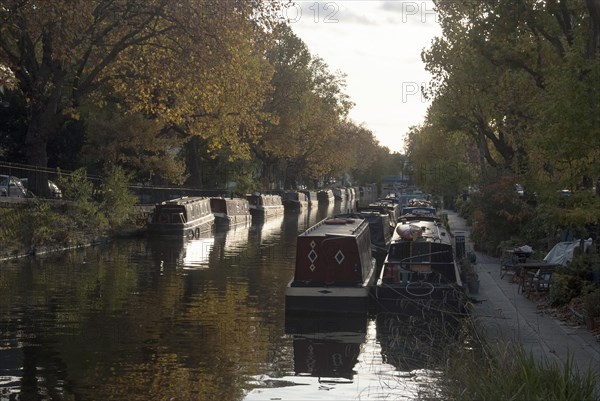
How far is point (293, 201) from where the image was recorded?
332 ft

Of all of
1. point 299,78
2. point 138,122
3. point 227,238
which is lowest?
point 227,238

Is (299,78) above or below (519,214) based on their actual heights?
above

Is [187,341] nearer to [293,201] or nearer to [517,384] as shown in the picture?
[517,384]

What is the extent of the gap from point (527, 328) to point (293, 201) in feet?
269

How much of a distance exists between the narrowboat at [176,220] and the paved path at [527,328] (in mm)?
23997

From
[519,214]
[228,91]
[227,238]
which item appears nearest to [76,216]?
[228,91]

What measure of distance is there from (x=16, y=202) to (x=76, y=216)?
19.7ft

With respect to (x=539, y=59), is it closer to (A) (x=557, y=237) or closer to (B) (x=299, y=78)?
(A) (x=557, y=237)

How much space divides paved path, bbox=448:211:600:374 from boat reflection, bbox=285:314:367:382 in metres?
2.75

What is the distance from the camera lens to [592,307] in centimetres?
1897

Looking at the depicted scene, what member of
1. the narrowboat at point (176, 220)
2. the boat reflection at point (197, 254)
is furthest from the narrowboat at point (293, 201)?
the boat reflection at point (197, 254)

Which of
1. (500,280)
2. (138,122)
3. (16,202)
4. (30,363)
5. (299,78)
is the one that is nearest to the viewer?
(30,363)

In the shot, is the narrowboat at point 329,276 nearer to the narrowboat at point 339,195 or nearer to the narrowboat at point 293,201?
the narrowboat at point 293,201

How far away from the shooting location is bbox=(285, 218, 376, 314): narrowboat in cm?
2383
